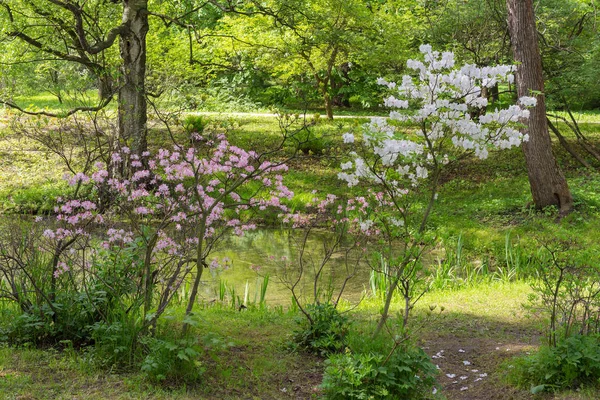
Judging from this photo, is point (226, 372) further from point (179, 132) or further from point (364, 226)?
point (179, 132)

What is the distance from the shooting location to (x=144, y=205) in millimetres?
5164

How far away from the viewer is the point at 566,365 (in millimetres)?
3828

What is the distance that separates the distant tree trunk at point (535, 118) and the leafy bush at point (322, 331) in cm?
598

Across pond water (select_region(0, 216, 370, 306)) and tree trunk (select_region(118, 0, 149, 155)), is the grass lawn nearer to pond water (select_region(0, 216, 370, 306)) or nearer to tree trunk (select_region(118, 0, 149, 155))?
pond water (select_region(0, 216, 370, 306))

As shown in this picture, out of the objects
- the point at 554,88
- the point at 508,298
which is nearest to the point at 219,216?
the point at 508,298

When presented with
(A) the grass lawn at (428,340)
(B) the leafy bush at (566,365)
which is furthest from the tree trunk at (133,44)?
(B) the leafy bush at (566,365)

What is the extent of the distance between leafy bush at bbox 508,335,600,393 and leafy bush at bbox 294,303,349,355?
4.31ft

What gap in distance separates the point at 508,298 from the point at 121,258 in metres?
3.94

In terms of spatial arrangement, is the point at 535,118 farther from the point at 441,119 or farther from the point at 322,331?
the point at 322,331

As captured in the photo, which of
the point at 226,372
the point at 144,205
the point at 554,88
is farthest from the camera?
the point at 554,88

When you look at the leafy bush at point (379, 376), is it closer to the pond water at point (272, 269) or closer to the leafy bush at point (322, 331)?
the leafy bush at point (322, 331)

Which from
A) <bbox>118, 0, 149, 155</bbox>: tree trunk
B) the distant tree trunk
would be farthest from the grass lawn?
<bbox>118, 0, 149, 155</bbox>: tree trunk

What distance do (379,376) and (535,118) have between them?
7.13 m

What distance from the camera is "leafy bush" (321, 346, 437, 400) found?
366 centimetres
